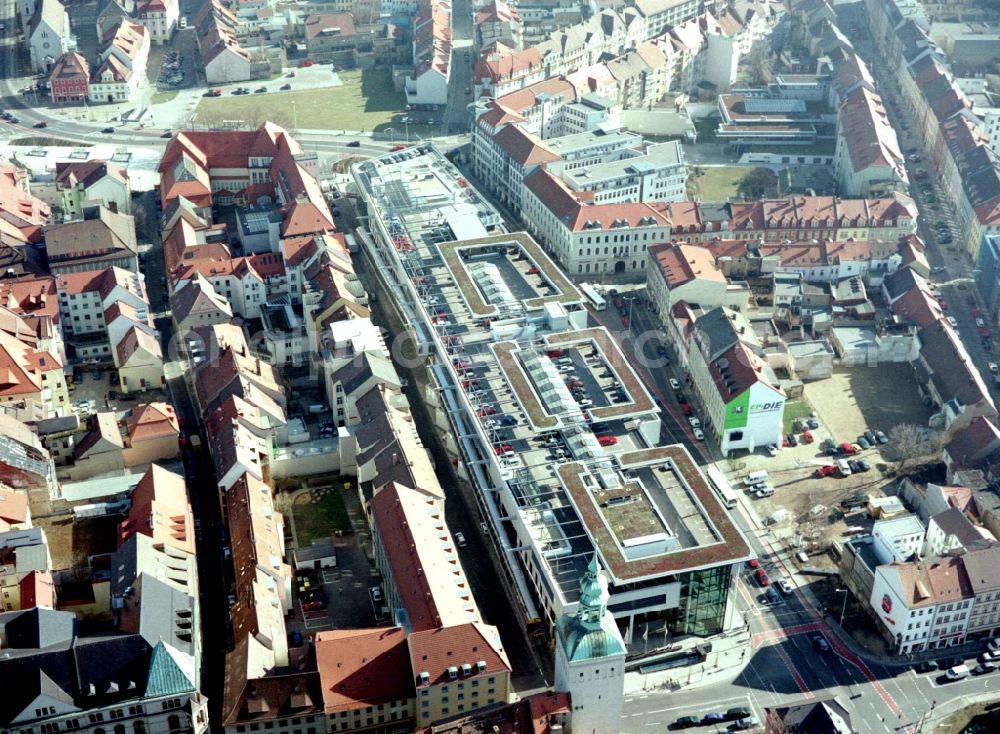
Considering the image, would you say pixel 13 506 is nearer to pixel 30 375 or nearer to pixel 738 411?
pixel 30 375

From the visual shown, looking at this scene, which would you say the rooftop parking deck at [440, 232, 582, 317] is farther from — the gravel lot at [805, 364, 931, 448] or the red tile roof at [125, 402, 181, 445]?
the red tile roof at [125, 402, 181, 445]

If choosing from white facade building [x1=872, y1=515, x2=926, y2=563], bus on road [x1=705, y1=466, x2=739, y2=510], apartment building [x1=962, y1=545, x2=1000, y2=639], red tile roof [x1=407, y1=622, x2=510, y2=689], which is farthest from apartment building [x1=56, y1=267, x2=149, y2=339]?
apartment building [x1=962, y1=545, x2=1000, y2=639]

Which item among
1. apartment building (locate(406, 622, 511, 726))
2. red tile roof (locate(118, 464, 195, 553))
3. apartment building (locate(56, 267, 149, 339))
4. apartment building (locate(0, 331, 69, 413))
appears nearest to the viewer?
apartment building (locate(406, 622, 511, 726))

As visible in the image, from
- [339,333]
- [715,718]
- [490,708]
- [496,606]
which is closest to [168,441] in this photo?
[339,333]

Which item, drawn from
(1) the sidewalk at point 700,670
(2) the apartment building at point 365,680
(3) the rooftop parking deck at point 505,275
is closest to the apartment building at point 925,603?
(1) the sidewalk at point 700,670

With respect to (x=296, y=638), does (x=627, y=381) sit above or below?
above

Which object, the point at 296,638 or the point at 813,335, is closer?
the point at 296,638

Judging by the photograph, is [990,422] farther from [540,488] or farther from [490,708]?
[490,708]
